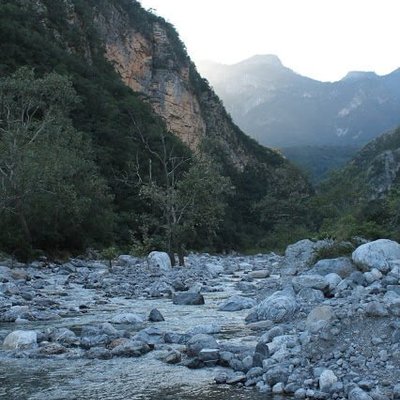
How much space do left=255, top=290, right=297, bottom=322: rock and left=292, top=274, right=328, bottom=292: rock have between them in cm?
62

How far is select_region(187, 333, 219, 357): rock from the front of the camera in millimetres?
8062

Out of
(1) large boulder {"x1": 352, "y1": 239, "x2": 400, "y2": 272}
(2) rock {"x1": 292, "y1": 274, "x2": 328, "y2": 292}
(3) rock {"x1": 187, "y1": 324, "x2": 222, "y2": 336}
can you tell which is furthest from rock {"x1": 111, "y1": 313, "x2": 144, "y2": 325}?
(1) large boulder {"x1": 352, "y1": 239, "x2": 400, "y2": 272}

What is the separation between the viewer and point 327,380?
6281 millimetres

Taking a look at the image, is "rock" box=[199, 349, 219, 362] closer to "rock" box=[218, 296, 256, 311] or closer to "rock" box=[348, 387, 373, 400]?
"rock" box=[348, 387, 373, 400]

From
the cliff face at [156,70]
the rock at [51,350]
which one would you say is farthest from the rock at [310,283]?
the cliff face at [156,70]

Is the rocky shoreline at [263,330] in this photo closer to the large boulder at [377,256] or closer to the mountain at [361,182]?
the large boulder at [377,256]

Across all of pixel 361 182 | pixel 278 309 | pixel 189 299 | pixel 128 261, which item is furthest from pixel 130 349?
pixel 361 182

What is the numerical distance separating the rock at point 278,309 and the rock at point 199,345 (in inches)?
99.3

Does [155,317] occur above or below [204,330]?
below

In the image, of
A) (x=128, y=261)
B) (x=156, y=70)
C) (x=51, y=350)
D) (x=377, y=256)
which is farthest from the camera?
(x=156, y=70)

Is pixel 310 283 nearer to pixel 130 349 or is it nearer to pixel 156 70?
pixel 130 349

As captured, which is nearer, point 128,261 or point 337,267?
point 337,267

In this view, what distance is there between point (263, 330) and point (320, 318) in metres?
1.80

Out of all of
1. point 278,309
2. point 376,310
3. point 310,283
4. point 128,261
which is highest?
point 376,310
